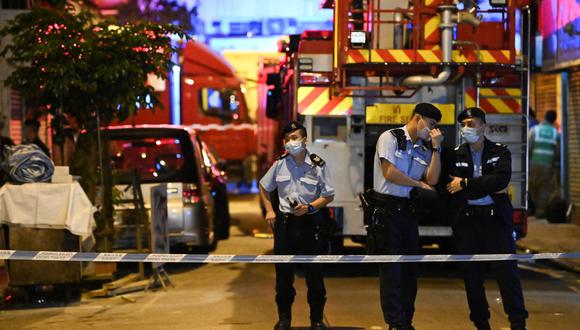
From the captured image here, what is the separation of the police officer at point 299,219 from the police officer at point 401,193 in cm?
63

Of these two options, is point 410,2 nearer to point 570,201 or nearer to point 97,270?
point 97,270

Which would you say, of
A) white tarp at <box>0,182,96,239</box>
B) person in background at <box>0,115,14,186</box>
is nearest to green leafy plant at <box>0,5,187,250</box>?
person in background at <box>0,115,14,186</box>

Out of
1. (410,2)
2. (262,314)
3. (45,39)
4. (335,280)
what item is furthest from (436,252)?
(45,39)

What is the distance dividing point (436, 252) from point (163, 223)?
163 inches

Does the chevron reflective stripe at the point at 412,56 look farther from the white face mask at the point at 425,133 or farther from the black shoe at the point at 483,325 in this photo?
the black shoe at the point at 483,325

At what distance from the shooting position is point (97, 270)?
1047 cm

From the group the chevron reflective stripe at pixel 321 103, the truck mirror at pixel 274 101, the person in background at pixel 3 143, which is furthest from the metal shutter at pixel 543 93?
the person in background at pixel 3 143

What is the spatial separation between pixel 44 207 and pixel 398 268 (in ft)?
12.9

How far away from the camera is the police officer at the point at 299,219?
25.8ft

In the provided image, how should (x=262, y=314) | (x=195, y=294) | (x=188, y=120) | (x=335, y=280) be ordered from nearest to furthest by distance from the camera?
(x=262, y=314) < (x=195, y=294) < (x=335, y=280) < (x=188, y=120)

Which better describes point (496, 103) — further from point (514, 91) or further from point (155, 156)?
point (155, 156)

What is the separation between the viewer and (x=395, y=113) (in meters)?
10.6

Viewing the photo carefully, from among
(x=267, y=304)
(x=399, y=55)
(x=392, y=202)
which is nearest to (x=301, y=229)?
(x=392, y=202)

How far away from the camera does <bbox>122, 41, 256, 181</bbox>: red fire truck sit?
23.6 metres
